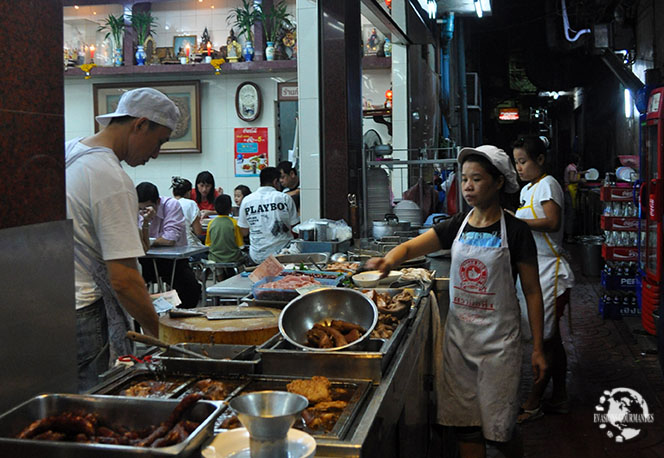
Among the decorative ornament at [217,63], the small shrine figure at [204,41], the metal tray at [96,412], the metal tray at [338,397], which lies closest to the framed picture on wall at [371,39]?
the decorative ornament at [217,63]

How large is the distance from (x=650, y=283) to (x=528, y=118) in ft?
72.9

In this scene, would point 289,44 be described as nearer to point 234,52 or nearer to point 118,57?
point 234,52

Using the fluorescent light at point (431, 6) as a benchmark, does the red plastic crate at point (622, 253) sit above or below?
below

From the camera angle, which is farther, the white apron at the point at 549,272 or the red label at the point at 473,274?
the white apron at the point at 549,272

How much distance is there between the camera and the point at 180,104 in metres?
12.6

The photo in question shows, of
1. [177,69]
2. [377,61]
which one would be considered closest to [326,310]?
[377,61]

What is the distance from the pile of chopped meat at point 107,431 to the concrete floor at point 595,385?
8.40 feet

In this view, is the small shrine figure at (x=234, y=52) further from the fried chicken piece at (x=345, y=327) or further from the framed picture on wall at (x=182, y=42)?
the fried chicken piece at (x=345, y=327)

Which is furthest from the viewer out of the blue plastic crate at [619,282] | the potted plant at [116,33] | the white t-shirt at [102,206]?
the potted plant at [116,33]

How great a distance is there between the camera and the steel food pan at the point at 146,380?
7.13ft

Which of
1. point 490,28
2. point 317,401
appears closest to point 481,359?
point 317,401

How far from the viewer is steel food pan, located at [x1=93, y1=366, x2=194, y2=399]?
217 centimetres

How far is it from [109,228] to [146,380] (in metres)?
0.69

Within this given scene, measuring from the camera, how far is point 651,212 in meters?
6.66
